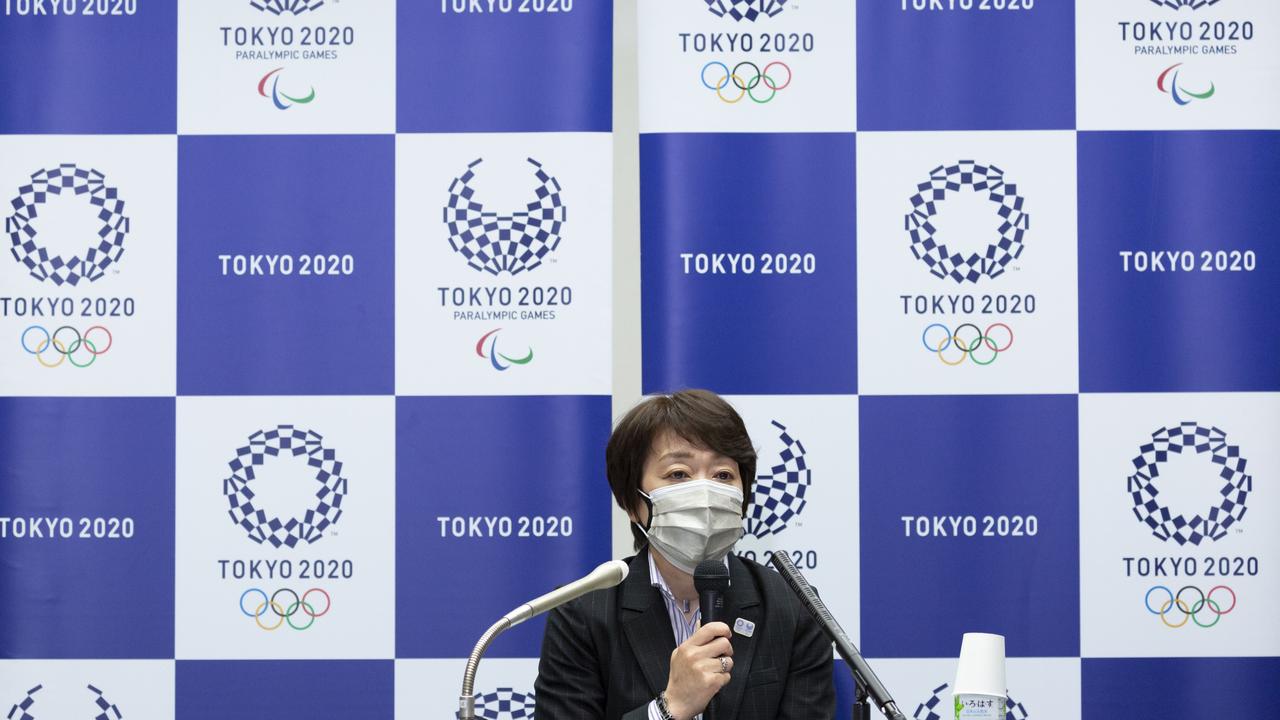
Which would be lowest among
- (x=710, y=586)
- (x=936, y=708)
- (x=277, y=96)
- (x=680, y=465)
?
(x=936, y=708)

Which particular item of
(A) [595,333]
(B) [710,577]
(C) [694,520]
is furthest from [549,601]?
(A) [595,333]

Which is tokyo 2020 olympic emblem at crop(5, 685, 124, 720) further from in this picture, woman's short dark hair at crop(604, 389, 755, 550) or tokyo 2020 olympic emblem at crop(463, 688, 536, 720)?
woman's short dark hair at crop(604, 389, 755, 550)

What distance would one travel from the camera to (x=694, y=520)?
1.73 m

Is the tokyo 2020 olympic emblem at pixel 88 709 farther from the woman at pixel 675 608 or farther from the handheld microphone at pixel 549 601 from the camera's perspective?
the handheld microphone at pixel 549 601

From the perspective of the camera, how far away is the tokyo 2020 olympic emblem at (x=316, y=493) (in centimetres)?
243

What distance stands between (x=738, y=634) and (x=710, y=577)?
0.36m

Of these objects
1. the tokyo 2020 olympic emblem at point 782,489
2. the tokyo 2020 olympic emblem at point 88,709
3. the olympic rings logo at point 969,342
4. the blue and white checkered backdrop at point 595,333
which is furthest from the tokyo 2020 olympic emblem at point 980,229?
the tokyo 2020 olympic emblem at point 88,709

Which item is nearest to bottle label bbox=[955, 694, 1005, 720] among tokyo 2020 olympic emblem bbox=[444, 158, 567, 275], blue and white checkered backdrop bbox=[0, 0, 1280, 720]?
blue and white checkered backdrop bbox=[0, 0, 1280, 720]

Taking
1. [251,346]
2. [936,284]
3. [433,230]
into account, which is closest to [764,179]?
[936,284]

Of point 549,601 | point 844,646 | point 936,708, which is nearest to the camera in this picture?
point 549,601

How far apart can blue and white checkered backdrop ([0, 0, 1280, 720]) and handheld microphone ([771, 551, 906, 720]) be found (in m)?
0.99

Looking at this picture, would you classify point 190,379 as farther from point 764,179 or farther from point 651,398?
point 764,179

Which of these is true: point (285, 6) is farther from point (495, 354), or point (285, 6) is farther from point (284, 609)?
point (284, 609)

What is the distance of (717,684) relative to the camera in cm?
150
